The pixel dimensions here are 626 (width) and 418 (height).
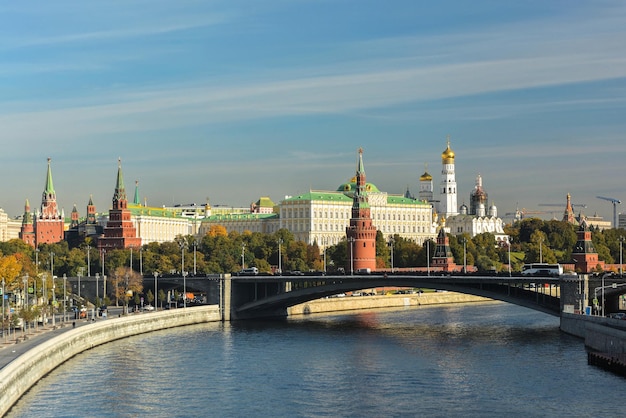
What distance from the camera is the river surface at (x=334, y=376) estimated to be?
5978 cm

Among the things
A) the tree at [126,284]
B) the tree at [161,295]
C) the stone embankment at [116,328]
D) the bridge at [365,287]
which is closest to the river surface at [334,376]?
the stone embankment at [116,328]

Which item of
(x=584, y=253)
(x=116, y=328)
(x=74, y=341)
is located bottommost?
(x=74, y=341)

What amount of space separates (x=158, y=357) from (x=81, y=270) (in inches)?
2710

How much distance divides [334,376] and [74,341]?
742 inches

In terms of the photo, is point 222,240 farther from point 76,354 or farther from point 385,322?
point 76,354

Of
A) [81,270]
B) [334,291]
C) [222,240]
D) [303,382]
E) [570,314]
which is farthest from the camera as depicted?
[222,240]

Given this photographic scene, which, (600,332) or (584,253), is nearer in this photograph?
(600,332)

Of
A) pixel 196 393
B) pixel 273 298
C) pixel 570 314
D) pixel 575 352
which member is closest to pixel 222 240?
pixel 273 298

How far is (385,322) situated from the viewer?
111438 millimetres

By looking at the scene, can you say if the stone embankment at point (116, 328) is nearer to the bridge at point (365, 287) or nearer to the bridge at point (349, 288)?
the bridge at point (349, 288)

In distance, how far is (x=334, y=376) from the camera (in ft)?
234

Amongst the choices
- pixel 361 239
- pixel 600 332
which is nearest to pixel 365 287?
pixel 600 332

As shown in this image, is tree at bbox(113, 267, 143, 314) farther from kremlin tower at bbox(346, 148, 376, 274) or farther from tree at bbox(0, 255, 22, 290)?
kremlin tower at bbox(346, 148, 376, 274)

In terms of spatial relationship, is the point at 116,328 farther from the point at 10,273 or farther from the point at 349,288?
the point at 349,288
